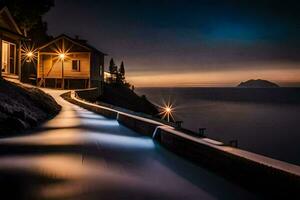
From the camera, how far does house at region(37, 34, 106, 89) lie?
53.7 m

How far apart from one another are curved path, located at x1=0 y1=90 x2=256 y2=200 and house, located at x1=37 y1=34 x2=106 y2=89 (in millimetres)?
43443

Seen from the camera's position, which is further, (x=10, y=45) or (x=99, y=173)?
(x=10, y=45)

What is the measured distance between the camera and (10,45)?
→ 115 ft

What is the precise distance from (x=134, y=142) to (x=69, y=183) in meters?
5.76

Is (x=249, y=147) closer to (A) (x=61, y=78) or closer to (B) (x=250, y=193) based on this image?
(A) (x=61, y=78)

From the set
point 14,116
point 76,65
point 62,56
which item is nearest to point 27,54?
point 62,56

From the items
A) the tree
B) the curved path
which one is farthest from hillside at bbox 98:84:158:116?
the curved path

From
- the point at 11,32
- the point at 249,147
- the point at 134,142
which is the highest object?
the point at 11,32

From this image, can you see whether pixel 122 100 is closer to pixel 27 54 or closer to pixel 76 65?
pixel 76 65

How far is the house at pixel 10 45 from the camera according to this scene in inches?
1255

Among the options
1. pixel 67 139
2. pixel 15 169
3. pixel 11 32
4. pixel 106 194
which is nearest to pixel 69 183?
pixel 106 194

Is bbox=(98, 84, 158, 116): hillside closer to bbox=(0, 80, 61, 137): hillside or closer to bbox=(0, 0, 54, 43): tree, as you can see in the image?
bbox=(0, 0, 54, 43): tree

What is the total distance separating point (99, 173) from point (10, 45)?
3122 cm

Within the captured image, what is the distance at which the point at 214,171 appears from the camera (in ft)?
24.3
